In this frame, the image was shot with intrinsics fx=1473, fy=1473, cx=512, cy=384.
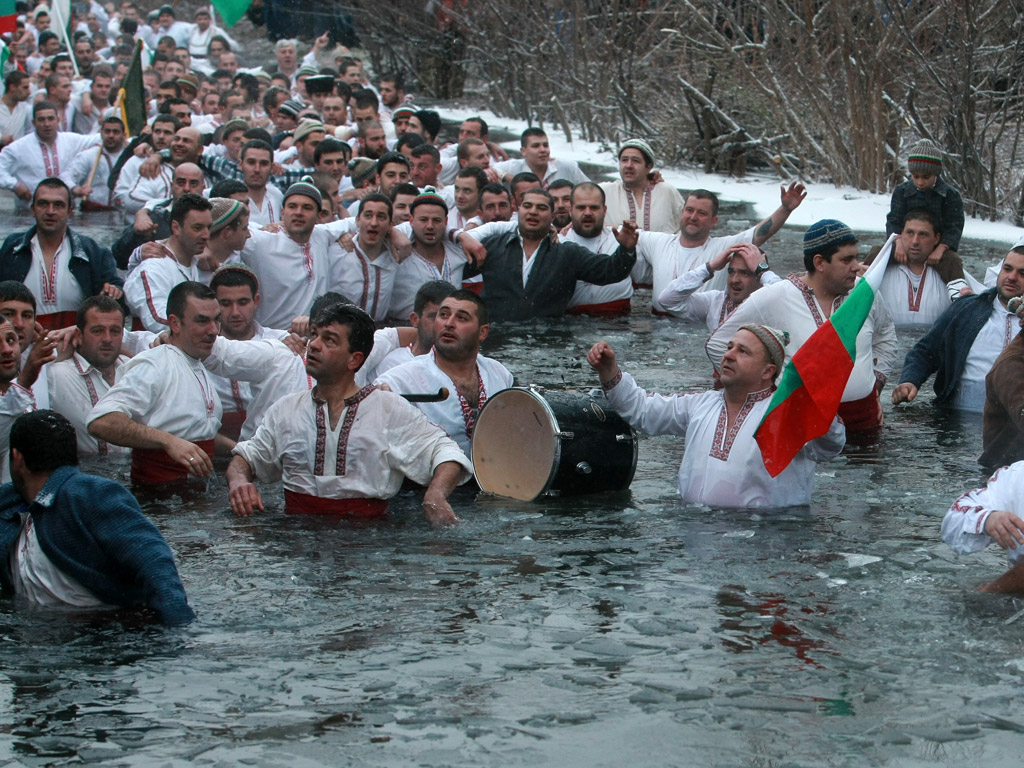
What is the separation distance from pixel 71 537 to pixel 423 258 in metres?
5.77

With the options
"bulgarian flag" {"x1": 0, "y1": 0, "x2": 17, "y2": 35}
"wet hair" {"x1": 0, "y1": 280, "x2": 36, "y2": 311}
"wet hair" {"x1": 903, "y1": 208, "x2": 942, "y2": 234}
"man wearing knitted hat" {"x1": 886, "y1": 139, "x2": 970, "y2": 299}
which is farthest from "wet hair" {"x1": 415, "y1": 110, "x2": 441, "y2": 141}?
"wet hair" {"x1": 0, "y1": 280, "x2": 36, "y2": 311}

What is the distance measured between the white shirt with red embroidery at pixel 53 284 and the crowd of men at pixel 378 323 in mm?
14

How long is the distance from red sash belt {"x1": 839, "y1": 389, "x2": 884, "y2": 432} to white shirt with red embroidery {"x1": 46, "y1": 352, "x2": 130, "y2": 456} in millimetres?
3927

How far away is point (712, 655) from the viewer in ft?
16.6

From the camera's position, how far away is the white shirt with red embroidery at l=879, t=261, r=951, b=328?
34.0ft

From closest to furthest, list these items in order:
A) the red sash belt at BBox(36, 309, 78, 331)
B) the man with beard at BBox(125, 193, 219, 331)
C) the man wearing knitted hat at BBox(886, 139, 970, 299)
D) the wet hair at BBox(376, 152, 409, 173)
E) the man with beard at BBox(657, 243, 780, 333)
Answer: the man with beard at BBox(125, 193, 219, 331) → the man with beard at BBox(657, 243, 780, 333) → the red sash belt at BBox(36, 309, 78, 331) → the man wearing knitted hat at BBox(886, 139, 970, 299) → the wet hair at BBox(376, 152, 409, 173)

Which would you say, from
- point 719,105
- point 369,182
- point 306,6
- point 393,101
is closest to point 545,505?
point 369,182

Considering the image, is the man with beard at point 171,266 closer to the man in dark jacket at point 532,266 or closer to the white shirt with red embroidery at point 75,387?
the white shirt with red embroidery at point 75,387

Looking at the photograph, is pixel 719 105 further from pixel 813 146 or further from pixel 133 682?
pixel 133 682

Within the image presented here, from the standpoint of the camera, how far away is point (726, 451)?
6531 millimetres

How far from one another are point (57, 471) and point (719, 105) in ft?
52.2

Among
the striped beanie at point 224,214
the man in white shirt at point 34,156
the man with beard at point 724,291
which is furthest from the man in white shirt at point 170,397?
the man in white shirt at point 34,156

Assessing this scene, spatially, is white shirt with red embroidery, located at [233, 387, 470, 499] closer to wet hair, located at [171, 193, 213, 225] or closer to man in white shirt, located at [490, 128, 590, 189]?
wet hair, located at [171, 193, 213, 225]

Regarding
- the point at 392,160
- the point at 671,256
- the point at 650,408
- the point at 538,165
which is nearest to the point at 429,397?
the point at 650,408
